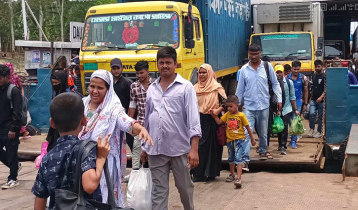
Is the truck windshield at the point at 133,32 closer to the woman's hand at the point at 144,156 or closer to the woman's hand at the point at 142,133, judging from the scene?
the woman's hand at the point at 144,156

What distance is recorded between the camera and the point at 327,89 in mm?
9641

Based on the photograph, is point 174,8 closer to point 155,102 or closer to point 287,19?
point 155,102

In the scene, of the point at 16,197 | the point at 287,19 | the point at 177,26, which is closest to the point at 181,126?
the point at 16,197

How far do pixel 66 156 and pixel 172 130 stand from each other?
1.89 metres

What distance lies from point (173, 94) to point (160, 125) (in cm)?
29

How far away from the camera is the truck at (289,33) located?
13.9 meters

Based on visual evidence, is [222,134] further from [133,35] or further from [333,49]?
[333,49]

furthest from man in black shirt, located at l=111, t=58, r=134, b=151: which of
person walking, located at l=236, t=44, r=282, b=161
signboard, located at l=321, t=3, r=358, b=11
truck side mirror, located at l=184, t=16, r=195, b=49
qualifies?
signboard, located at l=321, t=3, r=358, b=11

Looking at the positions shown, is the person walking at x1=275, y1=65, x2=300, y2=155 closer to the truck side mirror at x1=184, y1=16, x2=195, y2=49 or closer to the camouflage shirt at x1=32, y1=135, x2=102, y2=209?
the truck side mirror at x1=184, y1=16, x2=195, y2=49

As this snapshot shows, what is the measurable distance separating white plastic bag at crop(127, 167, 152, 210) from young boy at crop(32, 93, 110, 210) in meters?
1.49

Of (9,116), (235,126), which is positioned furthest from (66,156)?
(9,116)

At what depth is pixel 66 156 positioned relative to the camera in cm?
268

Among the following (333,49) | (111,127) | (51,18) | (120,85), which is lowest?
(111,127)

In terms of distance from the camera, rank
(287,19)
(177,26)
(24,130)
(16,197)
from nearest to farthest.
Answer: (16,197) → (177,26) → (24,130) → (287,19)
